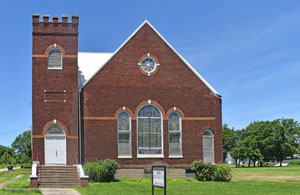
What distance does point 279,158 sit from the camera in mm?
87812

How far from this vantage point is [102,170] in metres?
28.5

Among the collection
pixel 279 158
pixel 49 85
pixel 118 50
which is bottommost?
pixel 279 158

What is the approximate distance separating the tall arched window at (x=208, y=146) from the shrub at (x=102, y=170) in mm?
6943

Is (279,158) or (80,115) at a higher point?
(80,115)

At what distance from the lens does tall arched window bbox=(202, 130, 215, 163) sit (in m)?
32.9

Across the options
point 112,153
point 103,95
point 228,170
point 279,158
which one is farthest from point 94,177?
point 279,158

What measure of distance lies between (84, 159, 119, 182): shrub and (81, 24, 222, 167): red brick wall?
1.93m

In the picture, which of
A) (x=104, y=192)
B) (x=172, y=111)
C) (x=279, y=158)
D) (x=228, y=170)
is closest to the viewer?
(x=104, y=192)

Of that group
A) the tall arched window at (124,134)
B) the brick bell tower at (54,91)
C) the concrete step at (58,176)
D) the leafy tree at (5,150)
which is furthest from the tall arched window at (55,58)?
the leafy tree at (5,150)

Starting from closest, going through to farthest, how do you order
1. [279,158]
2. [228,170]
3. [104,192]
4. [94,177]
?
1. [104,192]
2. [94,177]
3. [228,170]
4. [279,158]

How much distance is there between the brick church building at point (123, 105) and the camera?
3102 cm

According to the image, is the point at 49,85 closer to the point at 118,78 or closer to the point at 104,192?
the point at 118,78

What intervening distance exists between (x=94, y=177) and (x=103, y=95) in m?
5.83

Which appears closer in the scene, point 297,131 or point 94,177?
point 94,177
